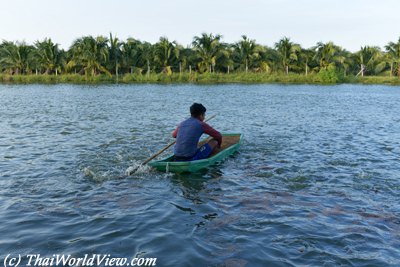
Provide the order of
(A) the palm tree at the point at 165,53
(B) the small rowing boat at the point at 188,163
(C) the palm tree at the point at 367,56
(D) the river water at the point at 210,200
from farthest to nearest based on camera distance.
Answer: (C) the palm tree at the point at 367,56 → (A) the palm tree at the point at 165,53 → (B) the small rowing boat at the point at 188,163 → (D) the river water at the point at 210,200

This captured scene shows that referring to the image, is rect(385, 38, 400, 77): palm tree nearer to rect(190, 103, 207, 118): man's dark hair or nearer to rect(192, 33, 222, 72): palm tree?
rect(192, 33, 222, 72): palm tree

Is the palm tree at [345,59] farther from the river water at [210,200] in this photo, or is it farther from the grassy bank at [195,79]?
the river water at [210,200]

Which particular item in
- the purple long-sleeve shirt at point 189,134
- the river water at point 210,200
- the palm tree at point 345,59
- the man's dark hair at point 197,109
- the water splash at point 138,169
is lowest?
the river water at point 210,200

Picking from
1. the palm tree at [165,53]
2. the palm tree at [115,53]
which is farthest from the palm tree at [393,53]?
the palm tree at [115,53]

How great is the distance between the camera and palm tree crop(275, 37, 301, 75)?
6412 cm

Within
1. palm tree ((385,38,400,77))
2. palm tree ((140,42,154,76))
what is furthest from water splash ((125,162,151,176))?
palm tree ((385,38,400,77))

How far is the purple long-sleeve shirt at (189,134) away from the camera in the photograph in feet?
33.9

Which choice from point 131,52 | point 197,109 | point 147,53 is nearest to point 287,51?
point 147,53

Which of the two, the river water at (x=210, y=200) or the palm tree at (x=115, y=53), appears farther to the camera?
the palm tree at (x=115, y=53)

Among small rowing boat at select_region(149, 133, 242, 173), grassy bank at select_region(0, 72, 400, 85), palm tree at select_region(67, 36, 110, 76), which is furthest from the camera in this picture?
palm tree at select_region(67, 36, 110, 76)

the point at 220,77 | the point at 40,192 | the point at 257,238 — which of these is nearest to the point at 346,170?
the point at 257,238

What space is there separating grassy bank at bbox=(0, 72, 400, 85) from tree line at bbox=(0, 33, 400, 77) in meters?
2.33

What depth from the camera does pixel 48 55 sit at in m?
61.6

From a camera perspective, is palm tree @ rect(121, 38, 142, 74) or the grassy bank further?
palm tree @ rect(121, 38, 142, 74)
